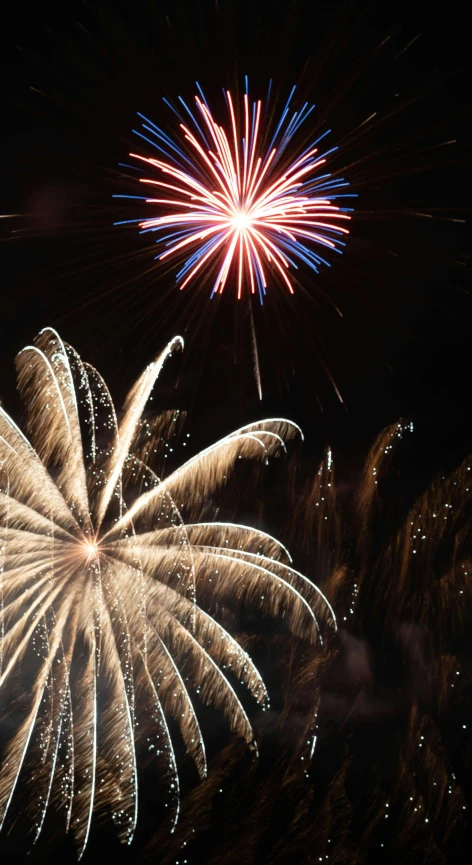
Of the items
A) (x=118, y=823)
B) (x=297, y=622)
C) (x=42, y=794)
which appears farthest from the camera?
(x=118, y=823)

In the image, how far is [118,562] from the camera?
14.6 metres

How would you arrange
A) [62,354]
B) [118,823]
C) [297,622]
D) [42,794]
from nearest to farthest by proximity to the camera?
1. [62,354]
2. [297,622]
3. [42,794]
4. [118,823]

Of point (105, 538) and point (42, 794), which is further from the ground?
point (105, 538)

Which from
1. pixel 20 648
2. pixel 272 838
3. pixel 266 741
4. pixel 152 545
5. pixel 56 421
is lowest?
pixel 272 838

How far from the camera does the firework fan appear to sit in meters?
14.4

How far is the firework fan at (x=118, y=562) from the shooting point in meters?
14.4

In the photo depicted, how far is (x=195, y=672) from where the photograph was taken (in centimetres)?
1473

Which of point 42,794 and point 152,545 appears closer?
point 152,545

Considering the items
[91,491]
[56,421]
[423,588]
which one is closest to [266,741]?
[423,588]

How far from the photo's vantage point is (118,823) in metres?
18.6

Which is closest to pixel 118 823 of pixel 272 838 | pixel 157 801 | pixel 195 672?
pixel 157 801

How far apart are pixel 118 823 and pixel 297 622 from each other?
23.1 ft

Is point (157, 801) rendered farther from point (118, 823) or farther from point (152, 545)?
point (152, 545)

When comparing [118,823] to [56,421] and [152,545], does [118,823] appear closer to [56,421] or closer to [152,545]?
[152,545]
